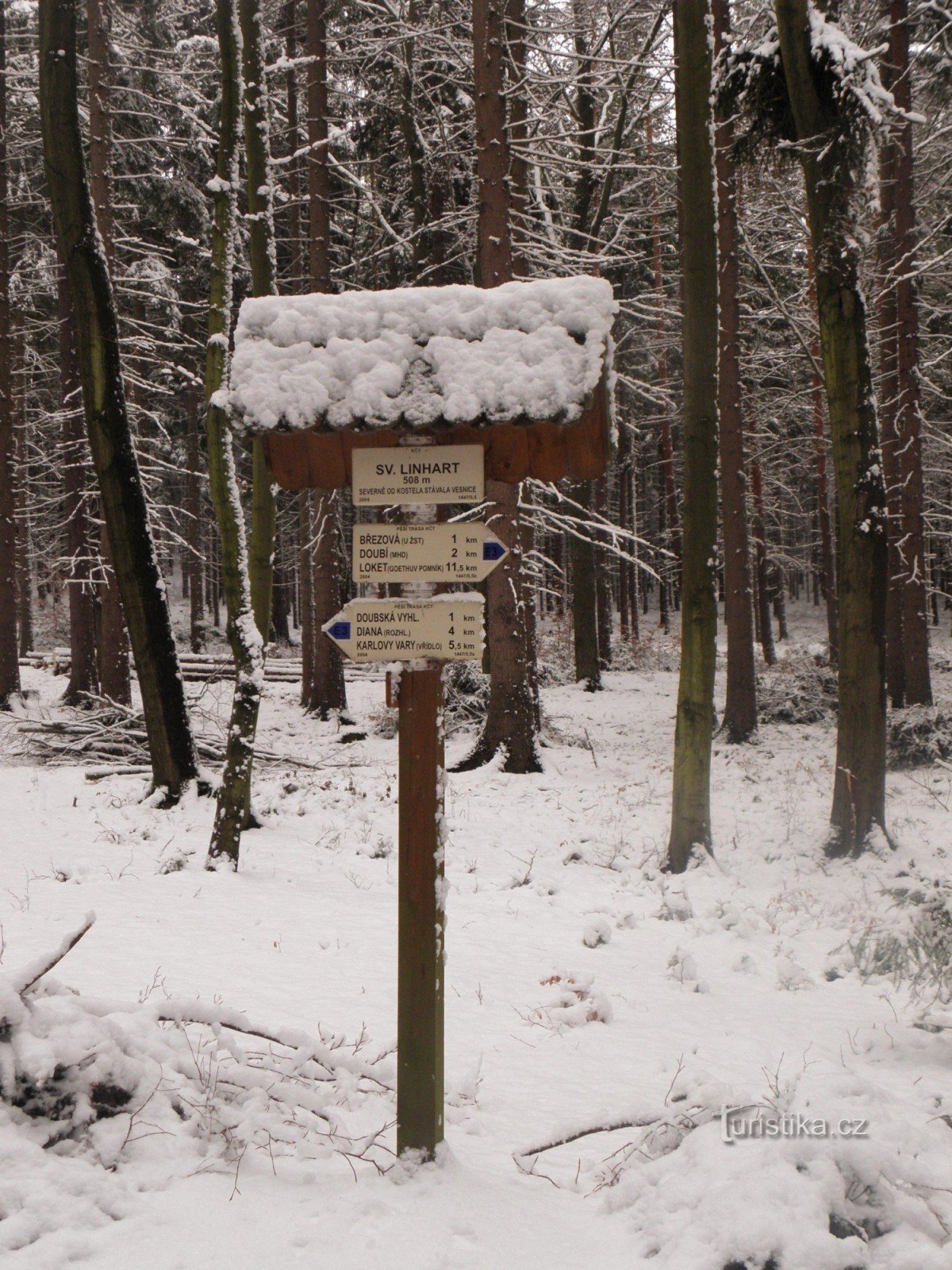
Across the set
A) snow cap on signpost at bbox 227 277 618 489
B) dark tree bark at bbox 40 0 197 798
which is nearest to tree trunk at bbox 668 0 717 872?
snow cap on signpost at bbox 227 277 618 489

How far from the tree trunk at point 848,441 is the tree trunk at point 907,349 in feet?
18.2

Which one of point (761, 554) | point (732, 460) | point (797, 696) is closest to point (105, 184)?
point (732, 460)

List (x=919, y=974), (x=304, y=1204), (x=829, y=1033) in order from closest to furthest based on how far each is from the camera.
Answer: (x=304, y=1204)
(x=829, y=1033)
(x=919, y=974)

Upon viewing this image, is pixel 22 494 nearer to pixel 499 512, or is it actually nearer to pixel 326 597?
pixel 326 597

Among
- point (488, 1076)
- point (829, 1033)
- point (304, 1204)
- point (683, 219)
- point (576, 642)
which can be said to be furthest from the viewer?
point (576, 642)

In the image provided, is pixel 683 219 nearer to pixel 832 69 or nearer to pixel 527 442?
pixel 832 69

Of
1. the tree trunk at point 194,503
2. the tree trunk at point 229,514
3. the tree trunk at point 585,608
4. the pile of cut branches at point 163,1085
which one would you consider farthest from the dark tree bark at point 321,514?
the pile of cut branches at point 163,1085

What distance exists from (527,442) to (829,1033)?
12.7 ft

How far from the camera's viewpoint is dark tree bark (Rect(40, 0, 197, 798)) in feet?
26.9

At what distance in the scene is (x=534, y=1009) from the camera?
5137 millimetres

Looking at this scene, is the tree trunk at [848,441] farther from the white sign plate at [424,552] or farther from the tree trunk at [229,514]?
the white sign plate at [424,552]

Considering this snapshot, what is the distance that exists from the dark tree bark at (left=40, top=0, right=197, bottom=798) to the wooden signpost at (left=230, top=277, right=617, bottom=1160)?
577 centimetres

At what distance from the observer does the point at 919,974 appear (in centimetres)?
531

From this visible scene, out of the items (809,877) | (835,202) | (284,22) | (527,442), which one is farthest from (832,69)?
(284,22)
